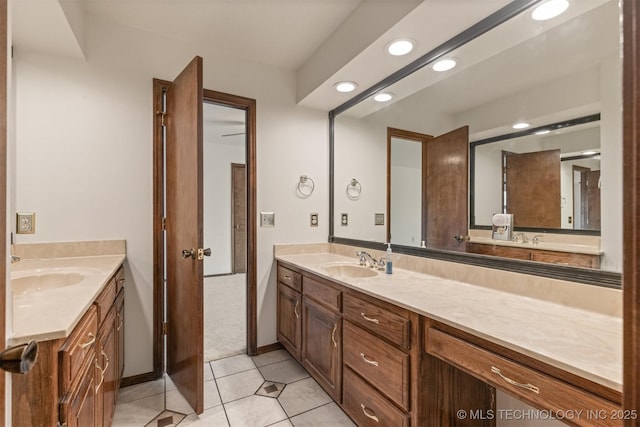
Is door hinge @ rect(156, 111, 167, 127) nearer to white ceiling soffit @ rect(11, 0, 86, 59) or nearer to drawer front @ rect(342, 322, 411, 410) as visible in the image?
white ceiling soffit @ rect(11, 0, 86, 59)

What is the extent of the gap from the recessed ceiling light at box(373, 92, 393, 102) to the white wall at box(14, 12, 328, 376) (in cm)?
94

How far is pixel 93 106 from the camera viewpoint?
1.97 m

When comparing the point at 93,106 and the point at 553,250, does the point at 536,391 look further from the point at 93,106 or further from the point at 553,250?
the point at 93,106

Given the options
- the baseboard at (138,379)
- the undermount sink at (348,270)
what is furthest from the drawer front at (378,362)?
the baseboard at (138,379)

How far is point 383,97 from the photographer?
228cm

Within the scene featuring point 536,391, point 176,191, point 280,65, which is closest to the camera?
point 536,391

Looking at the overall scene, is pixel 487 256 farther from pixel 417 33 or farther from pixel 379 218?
pixel 417 33

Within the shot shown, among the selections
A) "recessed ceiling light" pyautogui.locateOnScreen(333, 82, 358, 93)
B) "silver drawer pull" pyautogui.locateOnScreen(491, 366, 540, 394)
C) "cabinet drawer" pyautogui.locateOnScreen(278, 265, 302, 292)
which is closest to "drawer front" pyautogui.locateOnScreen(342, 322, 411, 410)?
"silver drawer pull" pyautogui.locateOnScreen(491, 366, 540, 394)

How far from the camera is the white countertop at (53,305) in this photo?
2.66 feet

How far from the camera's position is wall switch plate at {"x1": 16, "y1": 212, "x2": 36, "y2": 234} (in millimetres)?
1796

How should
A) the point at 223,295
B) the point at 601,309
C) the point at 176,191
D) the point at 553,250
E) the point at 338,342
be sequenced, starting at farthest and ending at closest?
the point at 223,295 → the point at 176,191 → the point at 338,342 → the point at 553,250 → the point at 601,309

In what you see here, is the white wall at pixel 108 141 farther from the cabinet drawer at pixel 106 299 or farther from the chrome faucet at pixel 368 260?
the chrome faucet at pixel 368 260

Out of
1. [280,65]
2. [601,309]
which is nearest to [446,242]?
[601,309]

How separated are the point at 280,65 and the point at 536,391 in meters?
2.68
